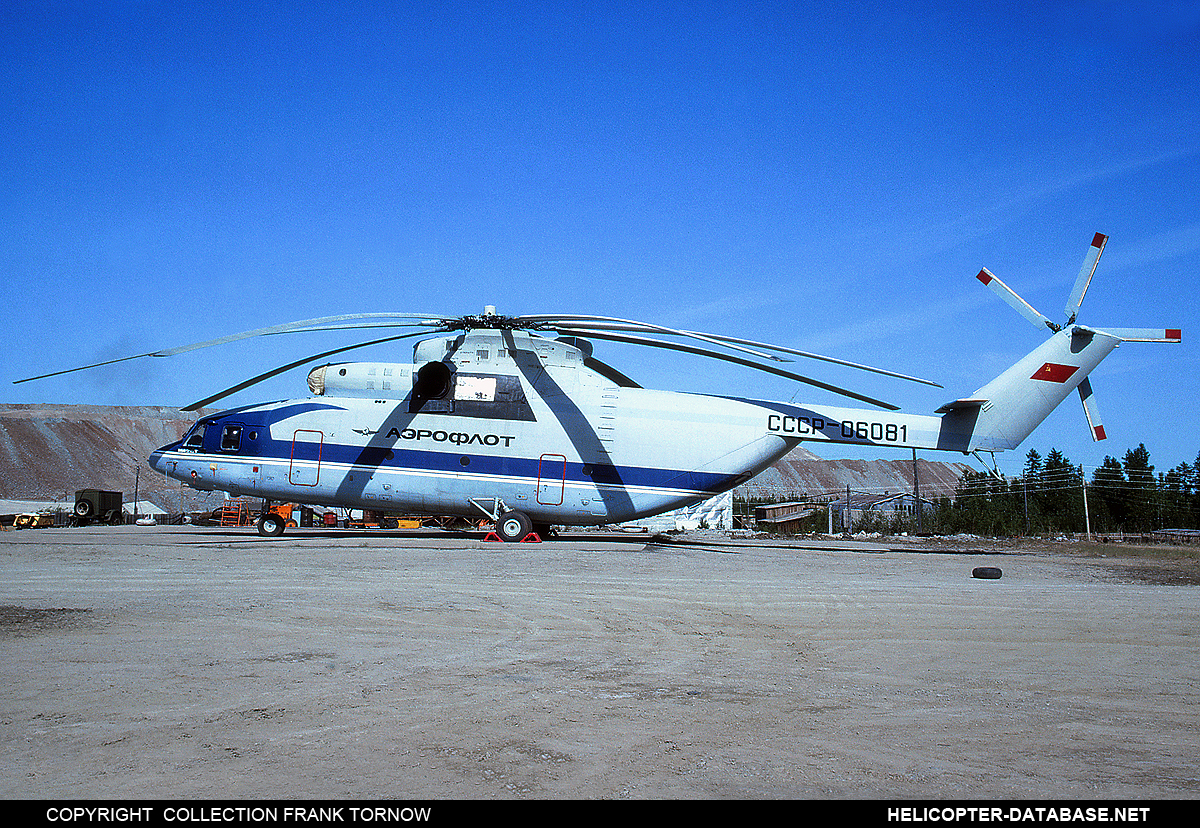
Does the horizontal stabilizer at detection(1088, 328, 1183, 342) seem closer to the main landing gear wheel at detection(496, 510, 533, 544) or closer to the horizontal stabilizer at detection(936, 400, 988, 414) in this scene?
the horizontal stabilizer at detection(936, 400, 988, 414)

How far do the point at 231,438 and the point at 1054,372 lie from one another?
24.4 metres

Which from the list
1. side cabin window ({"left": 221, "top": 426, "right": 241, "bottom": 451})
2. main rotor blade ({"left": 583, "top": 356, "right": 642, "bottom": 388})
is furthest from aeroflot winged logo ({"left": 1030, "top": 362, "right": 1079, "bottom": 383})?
side cabin window ({"left": 221, "top": 426, "right": 241, "bottom": 451})

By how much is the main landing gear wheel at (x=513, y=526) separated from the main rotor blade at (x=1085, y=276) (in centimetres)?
1652

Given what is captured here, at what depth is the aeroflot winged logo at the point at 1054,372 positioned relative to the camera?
Answer: 21469 millimetres

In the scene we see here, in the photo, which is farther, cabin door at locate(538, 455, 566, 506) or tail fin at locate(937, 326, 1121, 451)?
cabin door at locate(538, 455, 566, 506)

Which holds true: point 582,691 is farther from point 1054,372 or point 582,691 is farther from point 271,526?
point 271,526

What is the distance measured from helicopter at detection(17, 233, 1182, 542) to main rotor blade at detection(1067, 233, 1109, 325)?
45 cm

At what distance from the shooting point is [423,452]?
885 inches

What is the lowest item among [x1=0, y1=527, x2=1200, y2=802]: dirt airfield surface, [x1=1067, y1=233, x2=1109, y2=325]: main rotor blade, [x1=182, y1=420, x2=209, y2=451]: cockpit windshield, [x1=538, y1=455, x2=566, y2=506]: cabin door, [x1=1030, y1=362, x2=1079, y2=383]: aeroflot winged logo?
[x1=0, y1=527, x2=1200, y2=802]: dirt airfield surface

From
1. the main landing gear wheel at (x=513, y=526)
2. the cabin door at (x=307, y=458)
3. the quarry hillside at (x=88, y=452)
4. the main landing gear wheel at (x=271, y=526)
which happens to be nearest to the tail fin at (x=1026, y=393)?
the main landing gear wheel at (x=513, y=526)

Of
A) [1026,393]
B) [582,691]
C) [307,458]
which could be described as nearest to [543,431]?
[307,458]

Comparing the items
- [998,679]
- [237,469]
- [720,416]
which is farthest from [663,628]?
[237,469]

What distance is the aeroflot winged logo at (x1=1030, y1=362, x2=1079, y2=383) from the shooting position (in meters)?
21.5

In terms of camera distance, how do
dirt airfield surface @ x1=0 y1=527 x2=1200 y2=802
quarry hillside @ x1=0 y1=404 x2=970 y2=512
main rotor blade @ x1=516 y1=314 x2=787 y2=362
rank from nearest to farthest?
Answer: dirt airfield surface @ x1=0 y1=527 x2=1200 y2=802, main rotor blade @ x1=516 y1=314 x2=787 y2=362, quarry hillside @ x1=0 y1=404 x2=970 y2=512
